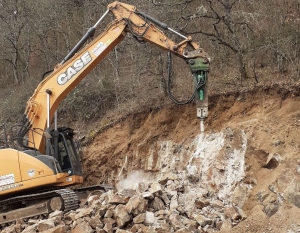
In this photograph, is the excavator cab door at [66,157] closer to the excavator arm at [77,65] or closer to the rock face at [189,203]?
the excavator arm at [77,65]

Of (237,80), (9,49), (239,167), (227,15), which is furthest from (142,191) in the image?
(9,49)

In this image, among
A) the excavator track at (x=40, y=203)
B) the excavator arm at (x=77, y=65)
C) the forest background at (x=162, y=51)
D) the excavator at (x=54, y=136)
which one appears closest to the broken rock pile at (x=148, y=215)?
the excavator track at (x=40, y=203)

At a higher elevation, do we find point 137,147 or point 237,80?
point 237,80

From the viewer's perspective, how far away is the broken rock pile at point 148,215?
757cm

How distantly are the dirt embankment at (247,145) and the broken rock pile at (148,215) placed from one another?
53 centimetres

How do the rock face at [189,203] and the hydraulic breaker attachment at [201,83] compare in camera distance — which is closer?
the rock face at [189,203]

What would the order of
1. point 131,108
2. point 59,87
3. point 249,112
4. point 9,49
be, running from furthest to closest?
point 9,49, point 131,108, point 249,112, point 59,87

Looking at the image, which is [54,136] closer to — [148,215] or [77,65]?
[77,65]

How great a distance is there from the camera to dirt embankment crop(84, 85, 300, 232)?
7945mm

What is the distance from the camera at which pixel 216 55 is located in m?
14.5

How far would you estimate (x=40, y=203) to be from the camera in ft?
31.3

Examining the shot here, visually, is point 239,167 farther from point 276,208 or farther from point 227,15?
point 227,15

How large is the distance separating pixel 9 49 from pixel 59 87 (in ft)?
51.7

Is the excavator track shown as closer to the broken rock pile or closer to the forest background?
the broken rock pile
